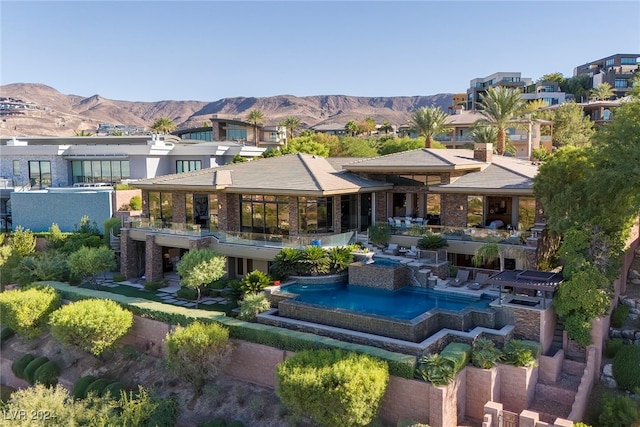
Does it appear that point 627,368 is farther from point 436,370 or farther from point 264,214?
point 264,214

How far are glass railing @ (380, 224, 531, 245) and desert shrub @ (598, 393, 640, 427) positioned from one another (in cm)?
872

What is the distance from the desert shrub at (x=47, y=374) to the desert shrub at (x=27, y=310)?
7.00ft

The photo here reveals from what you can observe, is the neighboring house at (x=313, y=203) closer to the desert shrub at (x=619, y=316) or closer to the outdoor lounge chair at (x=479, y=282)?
the outdoor lounge chair at (x=479, y=282)

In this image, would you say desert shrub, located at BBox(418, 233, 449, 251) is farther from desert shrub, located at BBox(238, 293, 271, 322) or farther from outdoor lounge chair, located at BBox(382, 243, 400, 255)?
desert shrub, located at BBox(238, 293, 271, 322)

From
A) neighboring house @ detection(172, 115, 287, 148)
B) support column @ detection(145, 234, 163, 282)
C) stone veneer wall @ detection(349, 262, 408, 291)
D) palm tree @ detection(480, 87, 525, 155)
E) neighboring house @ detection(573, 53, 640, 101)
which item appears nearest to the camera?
stone veneer wall @ detection(349, 262, 408, 291)

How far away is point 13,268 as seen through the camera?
2969 centimetres

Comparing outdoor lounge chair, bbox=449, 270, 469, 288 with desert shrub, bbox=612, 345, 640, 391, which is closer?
desert shrub, bbox=612, 345, 640, 391

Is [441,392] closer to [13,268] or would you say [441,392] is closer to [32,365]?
[32,365]

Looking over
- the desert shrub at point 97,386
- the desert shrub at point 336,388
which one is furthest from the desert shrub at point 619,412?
the desert shrub at point 97,386

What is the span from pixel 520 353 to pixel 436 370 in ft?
10.6

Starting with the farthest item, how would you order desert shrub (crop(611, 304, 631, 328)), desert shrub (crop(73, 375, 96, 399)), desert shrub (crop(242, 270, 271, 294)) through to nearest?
1. desert shrub (crop(242, 270, 271, 294))
2. desert shrub (crop(73, 375, 96, 399))
3. desert shrub (crop(611, 304, 631, 328))

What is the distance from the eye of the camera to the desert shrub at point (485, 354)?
16562 millimetres

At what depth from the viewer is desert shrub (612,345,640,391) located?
17.2 m

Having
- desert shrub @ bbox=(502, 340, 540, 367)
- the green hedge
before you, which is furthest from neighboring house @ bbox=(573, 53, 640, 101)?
the green hedge
